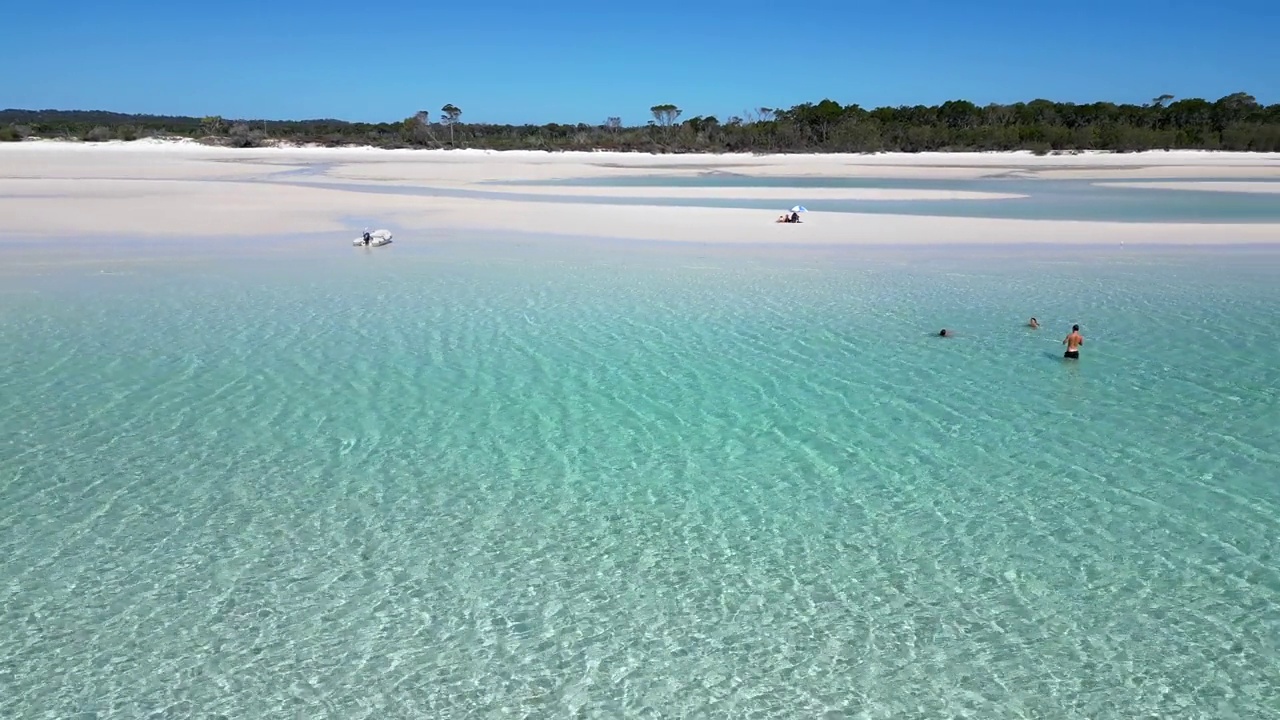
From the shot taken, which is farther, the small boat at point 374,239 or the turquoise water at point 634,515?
the small boat at point 374,239

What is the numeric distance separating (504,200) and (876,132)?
178ft

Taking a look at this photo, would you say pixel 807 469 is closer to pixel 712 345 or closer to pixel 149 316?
pixel 712 345

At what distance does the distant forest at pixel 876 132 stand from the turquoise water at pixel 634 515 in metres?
65.7

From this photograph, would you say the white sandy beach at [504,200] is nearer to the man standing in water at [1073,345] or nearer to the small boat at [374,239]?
the small boat at [374,239]

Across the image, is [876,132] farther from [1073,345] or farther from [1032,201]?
[1073,345]

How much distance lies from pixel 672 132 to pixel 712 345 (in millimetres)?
84359

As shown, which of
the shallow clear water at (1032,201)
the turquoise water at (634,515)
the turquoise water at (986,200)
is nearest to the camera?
the turquoise water at (634,515)

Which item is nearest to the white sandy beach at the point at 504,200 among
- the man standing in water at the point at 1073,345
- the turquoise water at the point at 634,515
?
the turquoise water at the point at 634,515

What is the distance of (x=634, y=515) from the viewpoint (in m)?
7.18

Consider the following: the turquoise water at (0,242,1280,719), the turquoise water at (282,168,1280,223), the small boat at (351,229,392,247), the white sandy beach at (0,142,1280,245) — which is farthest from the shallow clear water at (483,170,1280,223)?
the turquoise water at (0,242,1280,719)

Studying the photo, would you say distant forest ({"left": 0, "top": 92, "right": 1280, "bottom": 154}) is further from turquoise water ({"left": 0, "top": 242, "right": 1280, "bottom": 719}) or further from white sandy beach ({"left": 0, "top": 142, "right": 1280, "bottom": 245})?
turquoise water ({"left": 0, "top": 242, "right": 1280, "bottom": 719})

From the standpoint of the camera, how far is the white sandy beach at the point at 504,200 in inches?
922

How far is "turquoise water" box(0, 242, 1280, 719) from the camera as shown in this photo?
5164mm

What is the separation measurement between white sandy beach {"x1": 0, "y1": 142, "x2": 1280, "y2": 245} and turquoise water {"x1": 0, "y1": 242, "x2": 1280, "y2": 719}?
10226 millimetres
